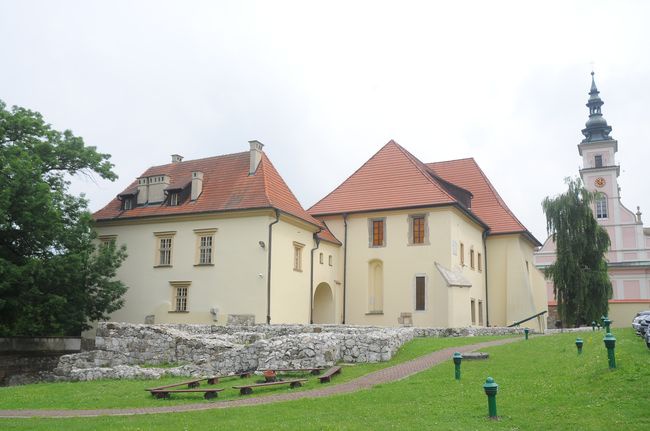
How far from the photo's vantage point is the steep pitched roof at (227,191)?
3058 cm

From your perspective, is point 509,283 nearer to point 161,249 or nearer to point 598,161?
point 161,249

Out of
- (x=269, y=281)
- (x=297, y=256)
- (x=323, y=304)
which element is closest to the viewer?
(x=269, y=281)

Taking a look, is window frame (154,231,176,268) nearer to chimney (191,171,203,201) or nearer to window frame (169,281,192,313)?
window frame (169,281,192,313)

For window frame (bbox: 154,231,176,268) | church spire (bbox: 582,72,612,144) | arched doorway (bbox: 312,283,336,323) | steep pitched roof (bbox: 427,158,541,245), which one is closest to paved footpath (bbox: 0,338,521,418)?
arched doorway (bbox: 312,283,336,323)

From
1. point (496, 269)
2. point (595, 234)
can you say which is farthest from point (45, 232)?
point (595, 234)

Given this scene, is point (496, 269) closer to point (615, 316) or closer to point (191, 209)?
point (615, 316)

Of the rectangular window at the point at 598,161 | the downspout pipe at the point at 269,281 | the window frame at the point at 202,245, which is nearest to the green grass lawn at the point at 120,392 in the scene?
the downspout pipe at the point at 269,281

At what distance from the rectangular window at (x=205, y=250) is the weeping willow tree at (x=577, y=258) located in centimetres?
1970

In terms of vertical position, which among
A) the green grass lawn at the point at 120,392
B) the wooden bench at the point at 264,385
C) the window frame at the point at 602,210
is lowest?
the green grass lawn at the point at 120,392

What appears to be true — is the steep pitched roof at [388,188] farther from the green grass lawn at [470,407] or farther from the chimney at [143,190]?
the green grass lawn at [470,407]

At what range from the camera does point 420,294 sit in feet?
108

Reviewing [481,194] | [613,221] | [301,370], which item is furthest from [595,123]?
[301,370]

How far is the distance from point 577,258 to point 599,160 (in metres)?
39.8

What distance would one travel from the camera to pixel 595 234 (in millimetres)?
36125
